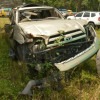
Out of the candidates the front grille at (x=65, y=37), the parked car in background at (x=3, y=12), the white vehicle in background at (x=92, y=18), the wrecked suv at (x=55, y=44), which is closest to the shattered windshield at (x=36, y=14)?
the wrecked suv at (x=55, y=44)

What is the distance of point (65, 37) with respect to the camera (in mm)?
3695

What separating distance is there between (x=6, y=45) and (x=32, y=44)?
11.3 ft

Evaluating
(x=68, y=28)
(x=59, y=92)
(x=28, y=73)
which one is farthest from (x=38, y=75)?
(x=68, y=28)

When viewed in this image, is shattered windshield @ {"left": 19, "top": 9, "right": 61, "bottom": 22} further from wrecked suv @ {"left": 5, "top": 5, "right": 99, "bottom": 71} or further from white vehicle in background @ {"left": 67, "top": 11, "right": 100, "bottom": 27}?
white vehicle in background @ {"left": 67, "top": 11, "right": 100, "bottom": 27}

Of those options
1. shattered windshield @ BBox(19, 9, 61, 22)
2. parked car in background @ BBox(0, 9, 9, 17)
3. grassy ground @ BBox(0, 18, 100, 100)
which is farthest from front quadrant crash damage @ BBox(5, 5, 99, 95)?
parked car in background @ BBox(0, 9, 9, 17)

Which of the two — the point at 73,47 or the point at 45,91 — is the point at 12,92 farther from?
the point at 73,47

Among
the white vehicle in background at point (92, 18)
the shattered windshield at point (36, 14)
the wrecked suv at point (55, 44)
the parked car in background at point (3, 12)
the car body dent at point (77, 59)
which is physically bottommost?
the parked car in background at point (3, 12)

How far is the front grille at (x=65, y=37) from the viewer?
355 centimetres

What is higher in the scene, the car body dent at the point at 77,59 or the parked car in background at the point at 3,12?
the car body dent at the point at 77,59

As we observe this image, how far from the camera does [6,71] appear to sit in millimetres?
4637

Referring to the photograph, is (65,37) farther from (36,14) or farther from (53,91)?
(36,14)

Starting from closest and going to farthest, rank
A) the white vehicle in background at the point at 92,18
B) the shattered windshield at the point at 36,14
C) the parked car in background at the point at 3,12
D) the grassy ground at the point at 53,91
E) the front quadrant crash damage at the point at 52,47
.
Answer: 1. the grassy ground at the point at 53,91
2. the front quadrant crash damage at the point at 52,47
3. the shattered windshield at the point at 36,14
4. the white vehicle in background at the point at 92,18
5. the parked car in background at the point at 3,12

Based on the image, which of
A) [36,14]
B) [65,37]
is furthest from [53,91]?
[36,14]

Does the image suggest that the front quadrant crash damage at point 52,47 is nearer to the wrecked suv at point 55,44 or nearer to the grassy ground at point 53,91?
the wrecked suv at point 55,44
